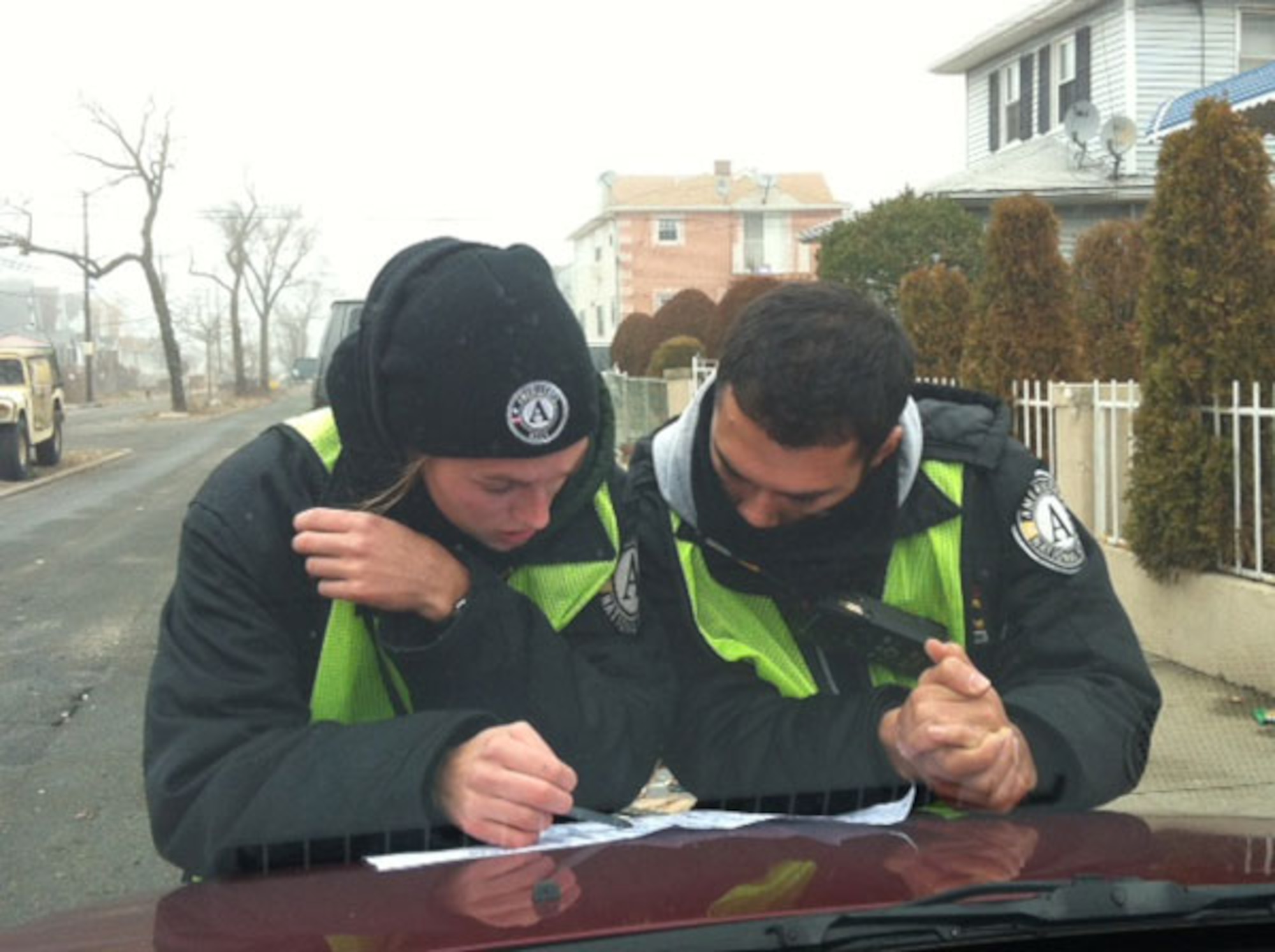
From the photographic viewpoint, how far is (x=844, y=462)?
2213 millimetres

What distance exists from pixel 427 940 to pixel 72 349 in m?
102

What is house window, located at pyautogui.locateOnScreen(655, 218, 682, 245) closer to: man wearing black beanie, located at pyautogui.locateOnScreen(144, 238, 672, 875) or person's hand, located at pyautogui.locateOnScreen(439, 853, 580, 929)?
man wearing black beanie, located at pyautogui.locateOnScreen(144, 238, 672, 875)

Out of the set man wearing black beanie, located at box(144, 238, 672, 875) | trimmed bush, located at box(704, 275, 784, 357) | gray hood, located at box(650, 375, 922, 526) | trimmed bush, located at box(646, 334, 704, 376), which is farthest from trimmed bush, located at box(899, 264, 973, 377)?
trimmed bush, located at box(646, 334, 704, 376)

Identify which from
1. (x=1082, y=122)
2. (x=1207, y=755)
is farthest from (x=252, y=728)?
(x=1082, y=122)

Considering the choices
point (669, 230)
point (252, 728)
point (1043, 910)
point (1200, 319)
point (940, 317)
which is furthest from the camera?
point (669, 230)

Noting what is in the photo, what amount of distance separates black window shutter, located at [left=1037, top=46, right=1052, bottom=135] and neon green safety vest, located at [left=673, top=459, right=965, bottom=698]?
24637 millimetres

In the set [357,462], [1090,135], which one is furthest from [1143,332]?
[1090,135]

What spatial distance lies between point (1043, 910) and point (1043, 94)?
2568 centimetres

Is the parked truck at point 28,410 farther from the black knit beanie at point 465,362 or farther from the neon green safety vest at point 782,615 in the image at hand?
the black knit beanie at point 465,362

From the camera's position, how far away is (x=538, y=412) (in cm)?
197

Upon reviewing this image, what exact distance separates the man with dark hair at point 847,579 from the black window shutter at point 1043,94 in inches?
967

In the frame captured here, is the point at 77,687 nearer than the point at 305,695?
No

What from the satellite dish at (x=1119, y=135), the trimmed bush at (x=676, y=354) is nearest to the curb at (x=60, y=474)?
the trimmed bush at (x=676, y=354)

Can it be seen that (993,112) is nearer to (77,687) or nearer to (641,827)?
(77,687)
